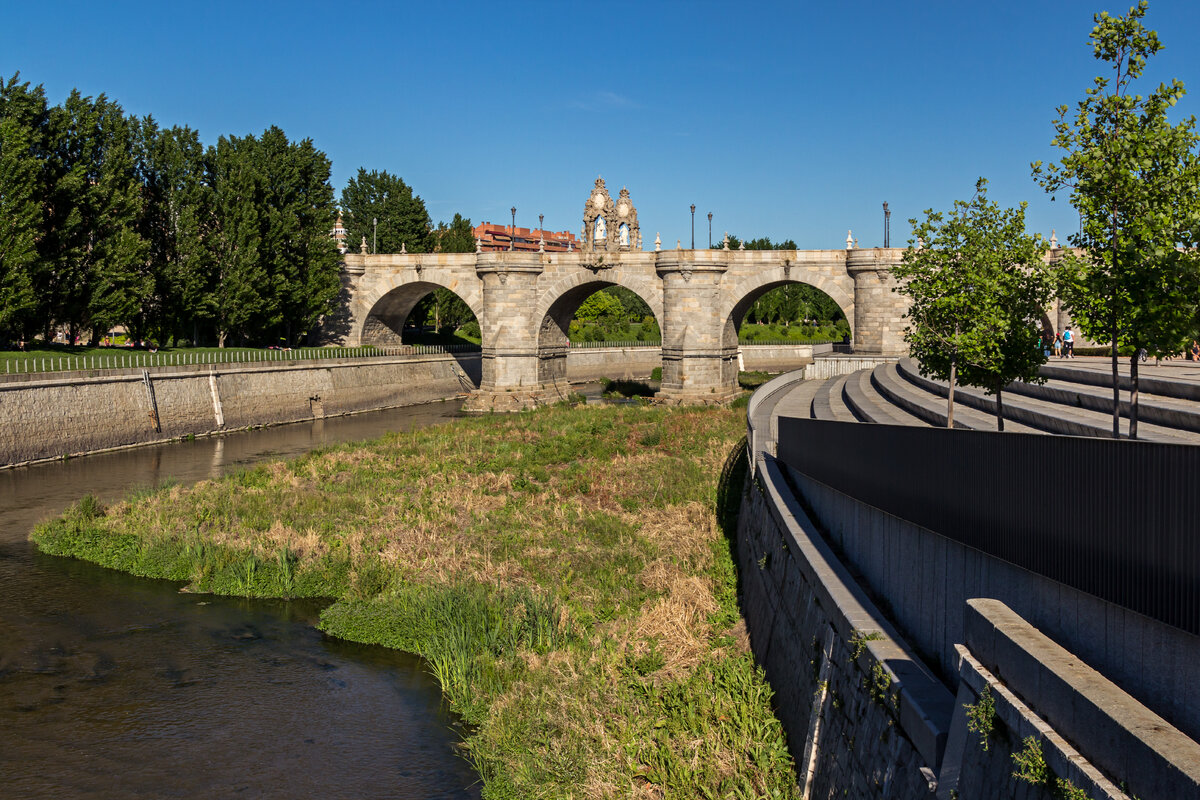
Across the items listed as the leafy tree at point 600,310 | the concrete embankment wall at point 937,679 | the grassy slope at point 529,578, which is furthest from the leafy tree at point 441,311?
the concrete embankment wall at point 937,679

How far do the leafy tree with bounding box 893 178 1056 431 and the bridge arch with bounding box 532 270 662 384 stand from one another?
37.4 m

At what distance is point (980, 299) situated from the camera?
599 inches

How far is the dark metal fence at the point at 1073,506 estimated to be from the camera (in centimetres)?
543

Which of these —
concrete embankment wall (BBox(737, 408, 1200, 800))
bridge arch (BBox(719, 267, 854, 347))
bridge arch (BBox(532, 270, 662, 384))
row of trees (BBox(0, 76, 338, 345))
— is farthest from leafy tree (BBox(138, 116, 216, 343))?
concrete embankment wall (BBox(737, 408, 1200, 800))

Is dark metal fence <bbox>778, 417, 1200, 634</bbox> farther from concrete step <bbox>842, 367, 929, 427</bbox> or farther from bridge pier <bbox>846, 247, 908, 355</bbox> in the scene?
bridge pier <bbox>846, 247, 908, 355</bbox>

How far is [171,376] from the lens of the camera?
4153cm

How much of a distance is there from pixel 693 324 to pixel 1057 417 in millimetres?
39737

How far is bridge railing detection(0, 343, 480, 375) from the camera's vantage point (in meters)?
37.8

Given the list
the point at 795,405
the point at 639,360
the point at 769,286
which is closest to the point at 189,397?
the point at 795,405

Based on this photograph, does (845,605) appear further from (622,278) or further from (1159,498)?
(622,278)

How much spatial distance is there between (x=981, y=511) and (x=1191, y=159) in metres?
6.40

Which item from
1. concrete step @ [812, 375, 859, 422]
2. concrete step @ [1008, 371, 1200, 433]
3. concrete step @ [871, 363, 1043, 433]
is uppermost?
concrete step @ [1008, 371, 1200, 433]

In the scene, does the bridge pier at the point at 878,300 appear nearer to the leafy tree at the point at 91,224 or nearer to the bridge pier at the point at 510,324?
the bridge pier at the point at 510,324

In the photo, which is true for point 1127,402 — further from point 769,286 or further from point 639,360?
point 639,360
